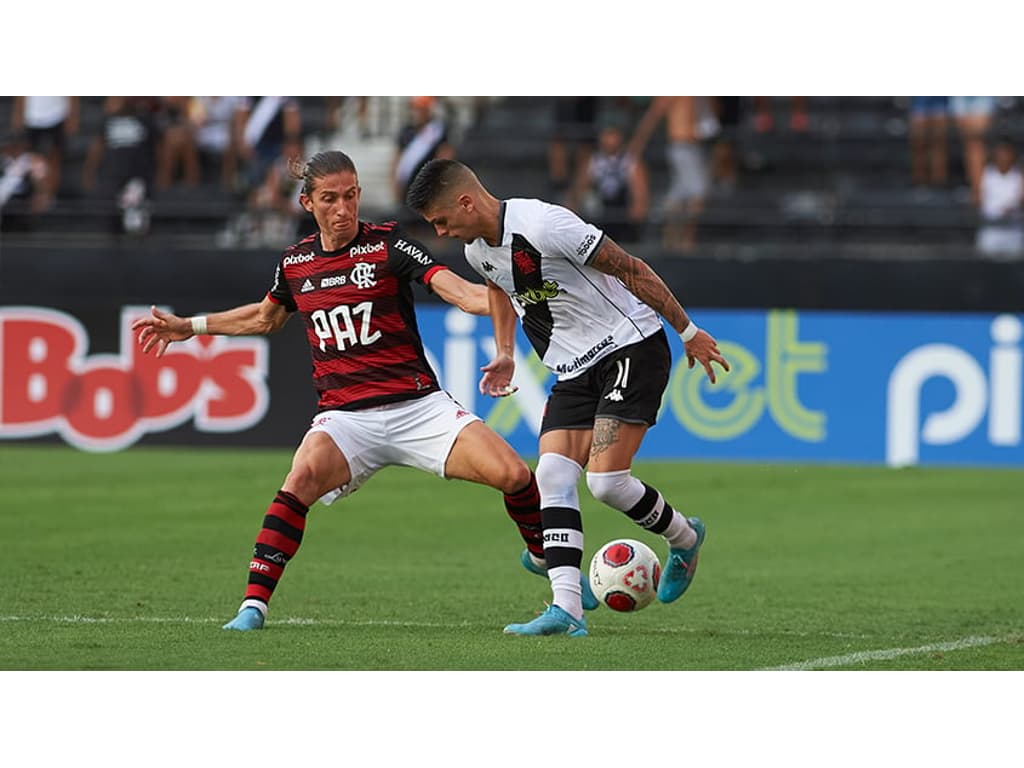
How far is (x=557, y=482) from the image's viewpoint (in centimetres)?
837

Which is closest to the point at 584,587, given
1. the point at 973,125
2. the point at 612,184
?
the point at 612,184

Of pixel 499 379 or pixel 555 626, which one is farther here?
pixel 555 626

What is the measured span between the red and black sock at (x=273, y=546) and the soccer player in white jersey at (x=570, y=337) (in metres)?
1.07

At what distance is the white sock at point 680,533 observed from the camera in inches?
356

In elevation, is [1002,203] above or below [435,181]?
below

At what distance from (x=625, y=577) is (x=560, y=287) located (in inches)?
55.4

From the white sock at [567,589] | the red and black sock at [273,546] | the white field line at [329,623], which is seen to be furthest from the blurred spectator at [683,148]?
the red and black sock at [273,546]

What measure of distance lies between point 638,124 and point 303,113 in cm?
403

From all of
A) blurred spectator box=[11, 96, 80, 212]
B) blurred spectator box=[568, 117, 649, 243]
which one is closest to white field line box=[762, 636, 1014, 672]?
blurred spectator box=[568, 117, 649, 243]

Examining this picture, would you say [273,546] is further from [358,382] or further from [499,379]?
[499,379]

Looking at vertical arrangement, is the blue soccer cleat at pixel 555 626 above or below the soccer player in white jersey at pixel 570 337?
below

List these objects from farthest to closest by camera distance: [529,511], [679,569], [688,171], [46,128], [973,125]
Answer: [46,128] < [973,125] < [688,171] < [679,569] < [529,511]

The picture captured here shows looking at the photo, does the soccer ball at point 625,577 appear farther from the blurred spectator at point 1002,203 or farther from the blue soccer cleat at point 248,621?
the blurred spectator at point 1002,203

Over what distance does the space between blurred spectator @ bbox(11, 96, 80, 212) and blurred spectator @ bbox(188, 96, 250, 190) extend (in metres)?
1.49
